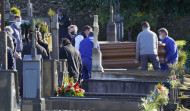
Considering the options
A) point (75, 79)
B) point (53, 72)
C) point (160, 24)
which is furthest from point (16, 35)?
point (160, 24)

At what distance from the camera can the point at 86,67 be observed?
1580 centimetres

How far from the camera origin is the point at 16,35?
16.9 meters

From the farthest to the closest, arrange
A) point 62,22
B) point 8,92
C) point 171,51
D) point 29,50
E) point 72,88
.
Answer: point 62,22
point 171,51
point 29,50
point 72,88
point 8,92

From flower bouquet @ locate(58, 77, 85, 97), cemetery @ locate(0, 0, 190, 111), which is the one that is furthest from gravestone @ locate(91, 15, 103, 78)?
flower bouquet @ locate(58, 77, 85, 97)

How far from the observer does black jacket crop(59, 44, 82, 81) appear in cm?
1400

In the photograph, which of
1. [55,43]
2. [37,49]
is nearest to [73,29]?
[37,49]

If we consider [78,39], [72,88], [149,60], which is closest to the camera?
[72,88]

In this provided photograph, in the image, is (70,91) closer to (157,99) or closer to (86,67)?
(157,99)

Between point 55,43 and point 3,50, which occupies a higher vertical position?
point 55,43

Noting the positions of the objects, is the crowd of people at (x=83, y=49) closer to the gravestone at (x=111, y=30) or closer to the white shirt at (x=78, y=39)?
the white shirt at (x=78, y=39)

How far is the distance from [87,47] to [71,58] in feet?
5.24

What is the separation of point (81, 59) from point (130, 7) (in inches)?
577

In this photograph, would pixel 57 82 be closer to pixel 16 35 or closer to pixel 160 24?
pixel 16 35

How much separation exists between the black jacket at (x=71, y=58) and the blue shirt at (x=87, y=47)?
136cm
